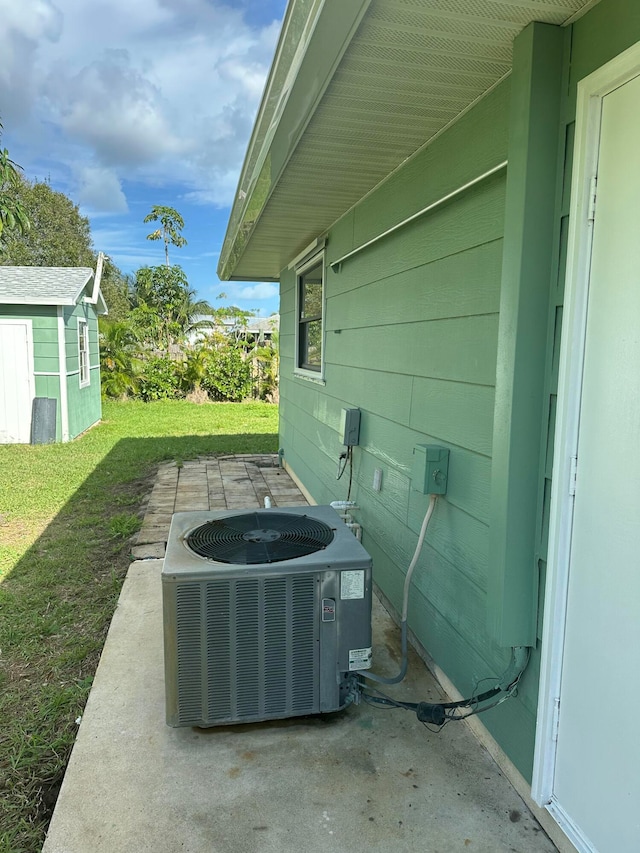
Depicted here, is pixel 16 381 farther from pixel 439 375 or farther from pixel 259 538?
pixel 439 375

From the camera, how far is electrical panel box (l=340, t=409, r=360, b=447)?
11.8 ft

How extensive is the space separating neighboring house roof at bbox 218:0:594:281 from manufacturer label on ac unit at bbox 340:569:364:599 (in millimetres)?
1607

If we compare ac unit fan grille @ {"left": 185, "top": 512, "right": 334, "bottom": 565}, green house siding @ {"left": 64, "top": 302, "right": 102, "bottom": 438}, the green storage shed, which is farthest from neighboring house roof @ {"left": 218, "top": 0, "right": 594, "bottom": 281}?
green house siding @ {"left": 64, "top": 302, "right": 102, "bottom": 438}

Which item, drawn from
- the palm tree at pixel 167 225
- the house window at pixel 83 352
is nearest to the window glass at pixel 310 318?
the house window at pixel 83 352

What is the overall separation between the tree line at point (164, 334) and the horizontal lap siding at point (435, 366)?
818 centimetres

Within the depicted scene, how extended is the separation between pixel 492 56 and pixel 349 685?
214 centimetres

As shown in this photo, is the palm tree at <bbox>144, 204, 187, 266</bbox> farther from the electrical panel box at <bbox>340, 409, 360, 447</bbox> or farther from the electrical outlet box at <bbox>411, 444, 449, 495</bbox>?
the electrical outlet box at <bbox>411, 444, 449, 495</bbox>

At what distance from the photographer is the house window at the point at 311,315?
16.3ft

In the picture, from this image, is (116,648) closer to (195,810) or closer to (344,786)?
(195,810)

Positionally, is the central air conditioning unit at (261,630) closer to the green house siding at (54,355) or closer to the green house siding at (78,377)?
the green house siding at (54,355)

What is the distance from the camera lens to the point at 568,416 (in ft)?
4.93

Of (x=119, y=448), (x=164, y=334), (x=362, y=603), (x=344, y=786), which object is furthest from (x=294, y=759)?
(x=164, y=334)

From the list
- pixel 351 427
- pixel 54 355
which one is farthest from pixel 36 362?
pixel 351 427

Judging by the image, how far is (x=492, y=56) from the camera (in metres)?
1.71
